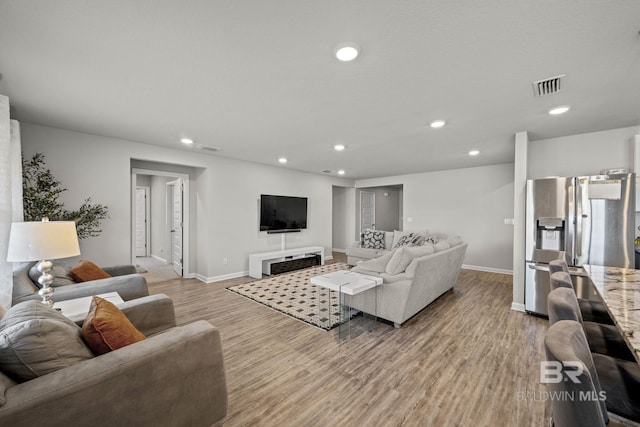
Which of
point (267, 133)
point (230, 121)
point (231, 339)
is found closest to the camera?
point (231, 339)

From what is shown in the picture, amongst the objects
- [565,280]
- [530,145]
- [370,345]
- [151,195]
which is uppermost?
[530,145]

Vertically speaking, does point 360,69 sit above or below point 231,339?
above

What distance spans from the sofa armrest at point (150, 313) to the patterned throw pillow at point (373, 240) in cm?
483

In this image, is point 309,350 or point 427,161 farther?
point 427,161

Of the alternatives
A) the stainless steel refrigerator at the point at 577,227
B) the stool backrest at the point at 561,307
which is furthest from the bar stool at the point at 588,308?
the stainless steel refrigerator at the point at 577,227

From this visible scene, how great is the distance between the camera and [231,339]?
2.68 m

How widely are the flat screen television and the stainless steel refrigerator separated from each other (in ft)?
14.9

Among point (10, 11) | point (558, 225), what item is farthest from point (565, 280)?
point (10, 11)

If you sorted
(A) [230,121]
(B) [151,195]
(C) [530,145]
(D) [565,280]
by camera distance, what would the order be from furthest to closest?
(B) [151,195]
(C) [530,145]
(A) [230,121]
(D) [565,280]

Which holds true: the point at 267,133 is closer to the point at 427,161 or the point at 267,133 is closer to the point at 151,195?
the point at 427,161

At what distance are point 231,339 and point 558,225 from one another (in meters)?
4.21

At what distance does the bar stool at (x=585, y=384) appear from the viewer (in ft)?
2.41
